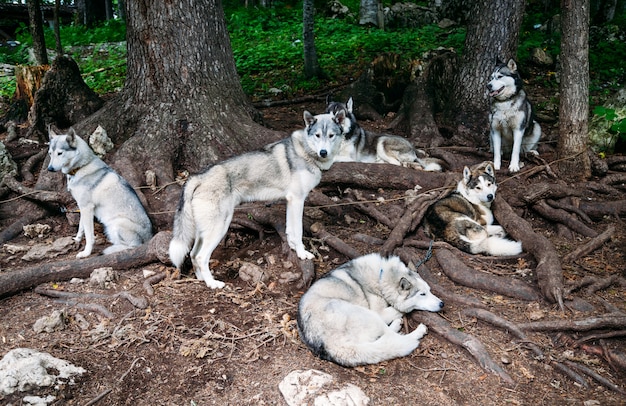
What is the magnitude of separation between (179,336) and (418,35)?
1441 cm

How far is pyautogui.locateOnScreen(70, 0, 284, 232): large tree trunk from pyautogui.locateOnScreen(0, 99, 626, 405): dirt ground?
7.18 feet

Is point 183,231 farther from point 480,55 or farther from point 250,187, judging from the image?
point 480,55

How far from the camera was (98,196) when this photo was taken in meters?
6.37

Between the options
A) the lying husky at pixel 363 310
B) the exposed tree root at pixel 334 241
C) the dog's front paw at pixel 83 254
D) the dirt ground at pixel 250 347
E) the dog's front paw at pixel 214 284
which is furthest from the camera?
the dog's front paw at pixel 83 254

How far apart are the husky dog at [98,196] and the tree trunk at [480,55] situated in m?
5.90

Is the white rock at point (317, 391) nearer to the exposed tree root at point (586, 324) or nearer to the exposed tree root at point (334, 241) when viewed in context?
Result: the exposed tree root at point (586, 324)

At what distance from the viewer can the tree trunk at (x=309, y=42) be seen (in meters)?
12.8

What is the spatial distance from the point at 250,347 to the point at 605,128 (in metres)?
7.42

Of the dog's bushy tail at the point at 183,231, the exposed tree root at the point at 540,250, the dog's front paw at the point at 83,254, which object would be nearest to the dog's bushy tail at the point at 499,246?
the exposed tree root at the point at 540,250

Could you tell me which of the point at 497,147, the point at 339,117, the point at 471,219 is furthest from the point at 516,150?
the point at 339,117

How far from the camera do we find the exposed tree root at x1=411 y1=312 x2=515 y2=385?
3.95 m

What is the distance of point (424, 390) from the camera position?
3777mm

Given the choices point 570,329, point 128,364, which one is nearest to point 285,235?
point 128,364

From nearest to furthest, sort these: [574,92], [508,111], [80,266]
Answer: [80,266], [574,92], [508,111]
